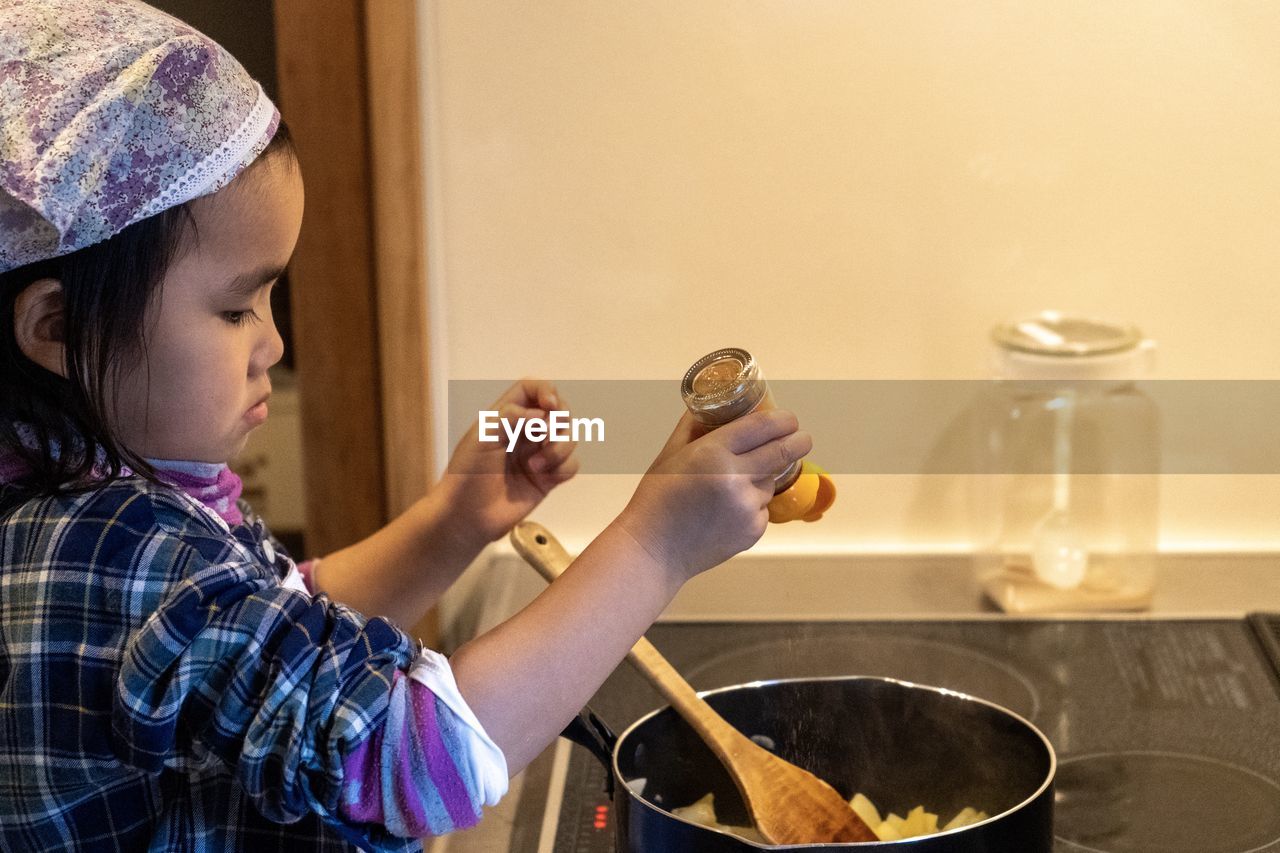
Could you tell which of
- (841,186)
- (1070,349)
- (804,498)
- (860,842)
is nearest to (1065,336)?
(1070,349)

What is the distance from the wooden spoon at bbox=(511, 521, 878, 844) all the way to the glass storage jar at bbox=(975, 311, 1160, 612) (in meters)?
0.37

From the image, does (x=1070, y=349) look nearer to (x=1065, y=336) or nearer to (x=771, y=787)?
(x=1065, y=336)

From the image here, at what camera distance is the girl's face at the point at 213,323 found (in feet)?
2.17

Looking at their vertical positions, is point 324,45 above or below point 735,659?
above

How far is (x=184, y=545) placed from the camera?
0.64 metres

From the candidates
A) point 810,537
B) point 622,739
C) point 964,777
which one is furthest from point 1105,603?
point 622,739

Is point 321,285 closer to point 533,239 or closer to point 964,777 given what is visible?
point 533,239

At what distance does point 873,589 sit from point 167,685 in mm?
619

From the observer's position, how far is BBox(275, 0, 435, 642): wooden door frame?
979mm

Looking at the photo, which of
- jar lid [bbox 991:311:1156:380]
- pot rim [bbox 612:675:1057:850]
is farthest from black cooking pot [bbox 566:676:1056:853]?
jar lid [bbox 991:311:1156:380]

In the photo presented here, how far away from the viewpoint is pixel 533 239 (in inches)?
39.8

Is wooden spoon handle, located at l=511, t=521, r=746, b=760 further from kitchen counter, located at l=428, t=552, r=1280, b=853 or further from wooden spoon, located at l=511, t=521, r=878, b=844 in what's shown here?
kitchen counter, located at l=428, t=552, r=1280, b=853

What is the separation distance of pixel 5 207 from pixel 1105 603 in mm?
807

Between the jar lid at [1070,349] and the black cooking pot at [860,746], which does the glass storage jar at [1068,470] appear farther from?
the black cooking pot at [860,746]
